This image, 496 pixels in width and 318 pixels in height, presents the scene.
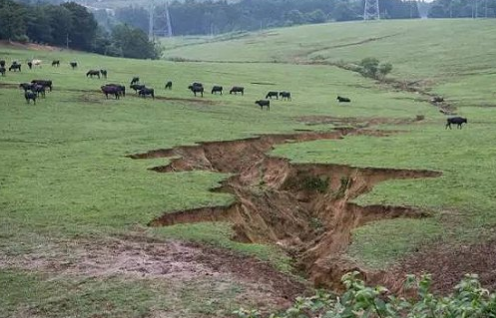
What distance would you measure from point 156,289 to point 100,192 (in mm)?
8888

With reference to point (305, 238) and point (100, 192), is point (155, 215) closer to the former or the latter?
point (100, 192)

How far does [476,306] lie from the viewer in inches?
203

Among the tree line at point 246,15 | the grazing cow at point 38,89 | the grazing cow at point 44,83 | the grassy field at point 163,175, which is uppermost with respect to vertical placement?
the tree line at point 246,15

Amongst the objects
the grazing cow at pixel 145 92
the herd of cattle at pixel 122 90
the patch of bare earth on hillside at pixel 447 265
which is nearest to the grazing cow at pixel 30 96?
the herd of cattle at pixel 122 90

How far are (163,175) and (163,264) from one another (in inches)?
378

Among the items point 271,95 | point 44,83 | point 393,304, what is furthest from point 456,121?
point 393,304

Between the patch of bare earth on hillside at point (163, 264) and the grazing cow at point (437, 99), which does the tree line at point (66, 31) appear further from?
the patch of bare earth on hillside at point (163, 264)

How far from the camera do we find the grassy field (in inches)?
545

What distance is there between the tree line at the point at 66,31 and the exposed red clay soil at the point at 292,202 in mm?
51025

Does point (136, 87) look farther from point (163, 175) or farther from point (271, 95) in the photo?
point (163, 175)

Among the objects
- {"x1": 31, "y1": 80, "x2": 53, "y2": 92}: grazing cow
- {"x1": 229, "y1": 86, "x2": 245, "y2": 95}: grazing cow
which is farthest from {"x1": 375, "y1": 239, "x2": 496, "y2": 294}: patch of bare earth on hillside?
{"x1": 229, "y1": 86, "x2": 245, "y2": 95}: grazing cow

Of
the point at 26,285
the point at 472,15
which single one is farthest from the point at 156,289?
the point at 472,15

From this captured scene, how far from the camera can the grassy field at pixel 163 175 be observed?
13.9 metres

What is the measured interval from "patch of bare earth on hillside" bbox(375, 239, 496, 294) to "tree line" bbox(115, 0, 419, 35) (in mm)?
151780
